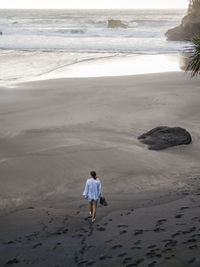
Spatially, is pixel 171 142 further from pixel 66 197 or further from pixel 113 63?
pixel 113 63

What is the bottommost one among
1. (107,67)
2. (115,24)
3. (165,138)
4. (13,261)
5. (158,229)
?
(13,261)

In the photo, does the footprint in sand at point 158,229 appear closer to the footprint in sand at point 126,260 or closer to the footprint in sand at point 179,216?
the footprint in sand at point 179,216

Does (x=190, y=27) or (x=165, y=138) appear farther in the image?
(x=190, y=27)

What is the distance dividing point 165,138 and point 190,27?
44501 mm

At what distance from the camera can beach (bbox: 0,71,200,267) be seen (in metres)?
7.43

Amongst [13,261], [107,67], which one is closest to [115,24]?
[107,67]

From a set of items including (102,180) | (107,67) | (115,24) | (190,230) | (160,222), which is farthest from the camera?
(115,24)

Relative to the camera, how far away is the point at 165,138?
13281 mm

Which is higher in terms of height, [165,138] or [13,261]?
[165,138]

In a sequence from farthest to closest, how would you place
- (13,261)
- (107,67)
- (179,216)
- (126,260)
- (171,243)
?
(107,67), (179,216), (171,243), (13,261), (126,260)

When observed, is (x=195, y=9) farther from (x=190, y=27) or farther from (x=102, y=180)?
(x=102, y=180)

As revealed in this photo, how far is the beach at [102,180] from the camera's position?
7.43 meters

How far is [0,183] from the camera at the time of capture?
35.0 ft

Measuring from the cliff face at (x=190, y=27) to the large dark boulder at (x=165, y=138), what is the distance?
42.2 meters
